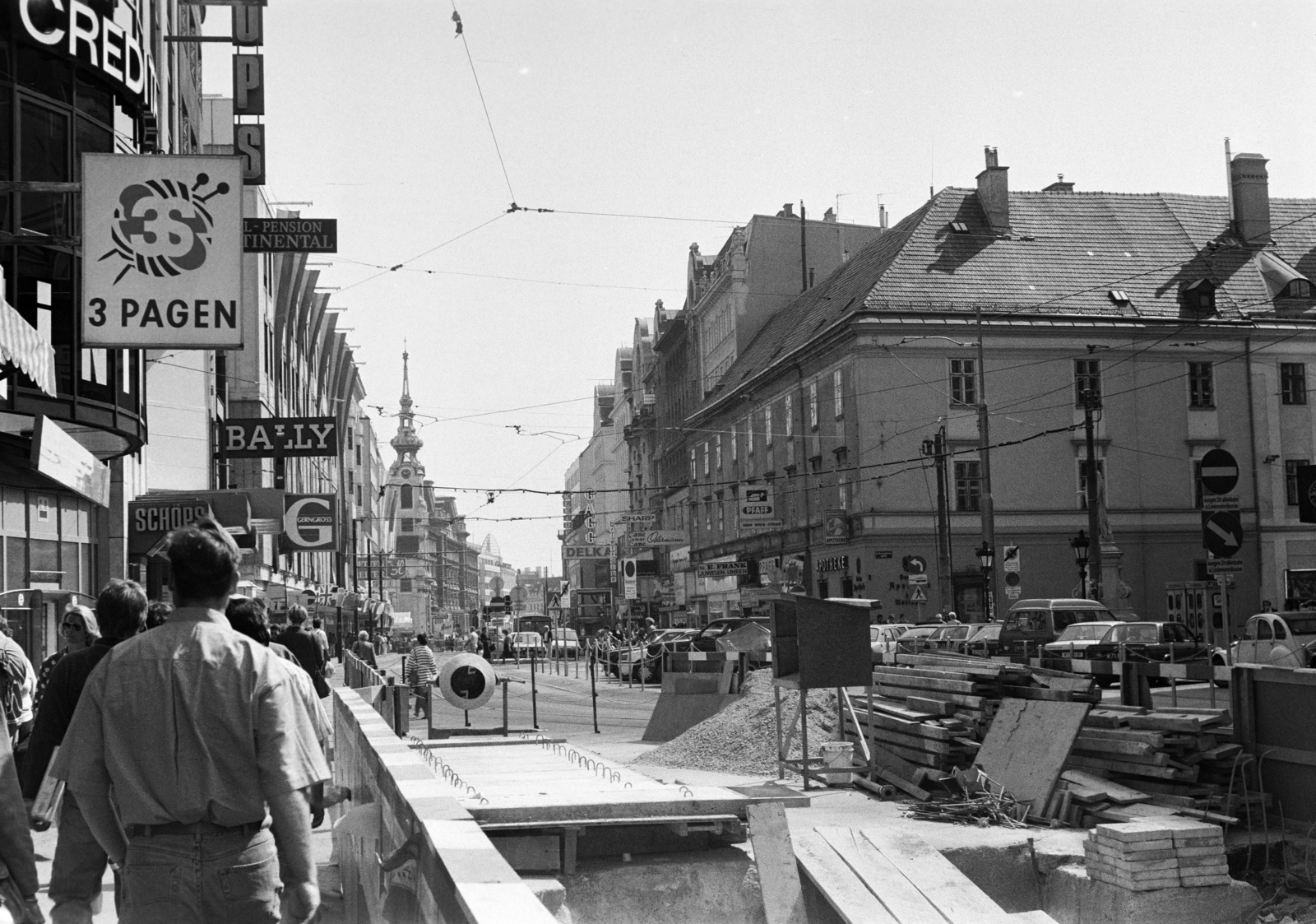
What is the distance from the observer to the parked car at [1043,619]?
34.4 m

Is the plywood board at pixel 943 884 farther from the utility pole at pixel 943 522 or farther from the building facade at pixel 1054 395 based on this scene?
the building facade at pixel 1054 395

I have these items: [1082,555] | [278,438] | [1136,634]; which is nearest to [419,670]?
[278,438]

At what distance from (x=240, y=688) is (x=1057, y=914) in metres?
9.02

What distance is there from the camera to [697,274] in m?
84.0

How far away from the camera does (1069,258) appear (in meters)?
55.3

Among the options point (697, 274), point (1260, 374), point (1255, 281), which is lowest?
point (1260, 374)

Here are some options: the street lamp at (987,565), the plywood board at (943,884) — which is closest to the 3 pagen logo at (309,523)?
the street lamp at (987,565)

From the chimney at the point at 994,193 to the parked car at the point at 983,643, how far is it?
23.5m

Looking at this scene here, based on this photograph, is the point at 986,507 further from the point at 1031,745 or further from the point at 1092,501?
the point at 1031,745

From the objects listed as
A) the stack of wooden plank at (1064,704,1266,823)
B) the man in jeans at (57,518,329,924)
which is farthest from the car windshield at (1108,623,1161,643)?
the man in jeans at (57,518,329,924)

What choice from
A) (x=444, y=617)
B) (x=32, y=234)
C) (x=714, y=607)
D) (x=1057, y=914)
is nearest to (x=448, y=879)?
(x=1057, y=914)

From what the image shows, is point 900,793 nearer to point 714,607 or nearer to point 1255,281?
point 1255,281

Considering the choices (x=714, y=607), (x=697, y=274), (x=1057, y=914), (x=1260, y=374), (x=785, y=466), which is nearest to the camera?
(x=1057, y=914)

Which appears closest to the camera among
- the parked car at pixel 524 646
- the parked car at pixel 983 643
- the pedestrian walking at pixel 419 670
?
the pedestrian walking at pixel 419 670
